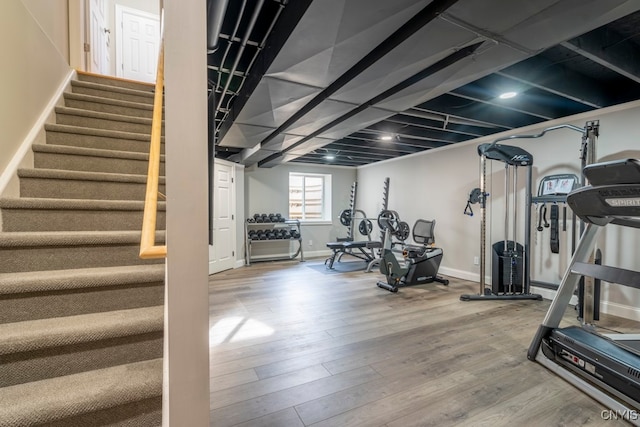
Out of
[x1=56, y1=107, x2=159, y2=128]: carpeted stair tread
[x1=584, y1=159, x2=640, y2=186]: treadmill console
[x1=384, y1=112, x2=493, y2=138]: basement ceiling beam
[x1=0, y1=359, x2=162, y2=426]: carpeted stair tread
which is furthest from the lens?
[x1=384, y1=112, x2=493, y2=138]: basement ceiling beam

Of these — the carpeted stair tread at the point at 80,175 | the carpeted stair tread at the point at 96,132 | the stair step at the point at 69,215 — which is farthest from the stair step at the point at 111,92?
the stair step at the point at 69,215

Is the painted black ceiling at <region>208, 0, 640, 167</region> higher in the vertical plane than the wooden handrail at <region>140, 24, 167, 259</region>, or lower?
higher

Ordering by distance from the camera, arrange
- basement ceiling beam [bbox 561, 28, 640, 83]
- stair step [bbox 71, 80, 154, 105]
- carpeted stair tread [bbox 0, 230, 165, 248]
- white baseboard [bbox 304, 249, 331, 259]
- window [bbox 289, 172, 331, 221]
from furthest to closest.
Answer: window [bbox 289, 172, 331, 221], white baseboard [bbox 304, 249, 331, 259], stair step [bbox 71, 80, 154, 105], basement ceiling beam [bbox 561, 28, 640, 83], carpeted stair tread [bbox 0, 230, 165, 248]

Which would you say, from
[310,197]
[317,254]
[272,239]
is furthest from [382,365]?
[310,197]

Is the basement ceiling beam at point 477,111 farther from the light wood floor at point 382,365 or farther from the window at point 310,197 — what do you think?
the window at point 310,197

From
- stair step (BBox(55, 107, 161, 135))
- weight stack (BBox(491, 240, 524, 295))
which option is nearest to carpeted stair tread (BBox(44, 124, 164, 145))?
stair step (BBox(55, 107, 161, 135))

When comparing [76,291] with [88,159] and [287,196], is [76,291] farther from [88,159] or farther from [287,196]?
[287,196]

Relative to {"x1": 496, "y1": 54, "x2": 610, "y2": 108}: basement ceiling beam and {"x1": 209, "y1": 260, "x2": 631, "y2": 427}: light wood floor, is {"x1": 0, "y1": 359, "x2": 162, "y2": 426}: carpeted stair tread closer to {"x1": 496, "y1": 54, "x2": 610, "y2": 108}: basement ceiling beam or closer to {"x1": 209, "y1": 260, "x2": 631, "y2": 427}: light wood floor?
{"x1": 209, "y1": 260, "x2": 631, "y2": 427}: light wood floor

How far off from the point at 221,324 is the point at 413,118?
3.56 metres

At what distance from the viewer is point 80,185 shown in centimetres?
199

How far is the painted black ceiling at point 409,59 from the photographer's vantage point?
153 centimetres

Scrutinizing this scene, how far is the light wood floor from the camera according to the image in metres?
1.69

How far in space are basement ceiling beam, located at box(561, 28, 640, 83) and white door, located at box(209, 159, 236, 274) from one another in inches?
201

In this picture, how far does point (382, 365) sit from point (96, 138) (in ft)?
10.1
